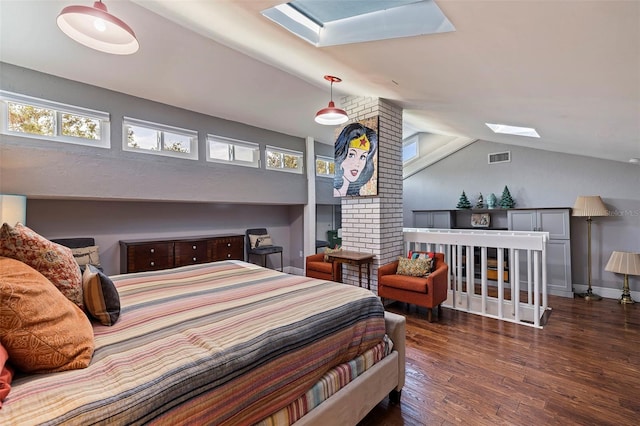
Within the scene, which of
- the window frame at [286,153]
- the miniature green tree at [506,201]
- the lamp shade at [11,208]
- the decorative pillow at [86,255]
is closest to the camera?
the lamp shade at [11,208]

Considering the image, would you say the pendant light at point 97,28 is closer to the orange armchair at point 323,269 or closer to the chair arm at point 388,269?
the orange armchair at point 323,269

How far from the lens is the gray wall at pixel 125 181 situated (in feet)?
10.2

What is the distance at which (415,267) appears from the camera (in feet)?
12.0

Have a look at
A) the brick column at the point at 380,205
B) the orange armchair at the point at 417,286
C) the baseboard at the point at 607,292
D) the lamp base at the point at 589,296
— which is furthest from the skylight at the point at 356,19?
the baseboard at the point at 607,292

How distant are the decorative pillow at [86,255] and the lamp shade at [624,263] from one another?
7072mm

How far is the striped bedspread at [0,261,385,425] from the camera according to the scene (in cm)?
84

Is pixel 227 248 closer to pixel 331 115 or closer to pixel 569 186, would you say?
pixel 331 115

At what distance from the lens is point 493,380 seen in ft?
7.29

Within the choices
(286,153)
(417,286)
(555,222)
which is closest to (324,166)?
(286,153)

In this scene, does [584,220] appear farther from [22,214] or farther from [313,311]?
[22,214]

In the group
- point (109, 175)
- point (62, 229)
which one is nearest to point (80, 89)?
point (109, 175)

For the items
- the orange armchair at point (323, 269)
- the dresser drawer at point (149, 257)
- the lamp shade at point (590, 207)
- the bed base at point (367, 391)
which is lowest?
the bed base at point (367, 391)

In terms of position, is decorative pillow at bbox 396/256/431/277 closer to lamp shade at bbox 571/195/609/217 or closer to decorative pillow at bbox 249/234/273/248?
lamp shade at bbox 571/195/609/217

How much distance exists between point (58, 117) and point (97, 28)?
92.6 inches
